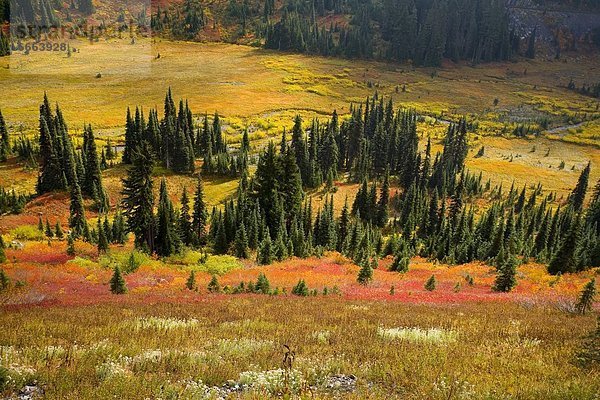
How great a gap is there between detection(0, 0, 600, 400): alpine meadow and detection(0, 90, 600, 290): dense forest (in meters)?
0.40

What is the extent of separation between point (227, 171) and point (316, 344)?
81.9m

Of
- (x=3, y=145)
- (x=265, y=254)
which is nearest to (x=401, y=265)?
(x=265, y=254)

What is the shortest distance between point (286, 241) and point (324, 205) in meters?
13.5

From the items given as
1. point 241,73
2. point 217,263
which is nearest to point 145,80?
point 241,73

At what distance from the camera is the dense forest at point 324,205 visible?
147ft

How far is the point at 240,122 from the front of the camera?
12450cm

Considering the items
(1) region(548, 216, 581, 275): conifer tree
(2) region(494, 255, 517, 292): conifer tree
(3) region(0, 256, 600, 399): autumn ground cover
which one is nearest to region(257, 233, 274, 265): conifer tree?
(2) region(494, 255, 517, 292): conifer tree

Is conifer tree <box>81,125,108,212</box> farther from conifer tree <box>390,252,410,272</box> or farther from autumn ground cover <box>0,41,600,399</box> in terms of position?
conifer tree <box>390,252,410,272</box>

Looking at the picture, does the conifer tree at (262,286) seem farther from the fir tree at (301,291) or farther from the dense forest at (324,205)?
the dense forest at (324,205)

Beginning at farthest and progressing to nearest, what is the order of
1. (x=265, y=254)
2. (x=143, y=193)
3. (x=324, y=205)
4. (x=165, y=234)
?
(x=324, y=205)
(x=143, y=193)
(x=165, y=234)
(x=265, y=254)

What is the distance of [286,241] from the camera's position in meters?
49.8

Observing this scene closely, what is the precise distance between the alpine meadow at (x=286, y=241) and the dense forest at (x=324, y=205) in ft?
1.30

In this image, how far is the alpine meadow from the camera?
8133 millimetres

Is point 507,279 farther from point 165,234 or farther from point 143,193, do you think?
point 143,193
